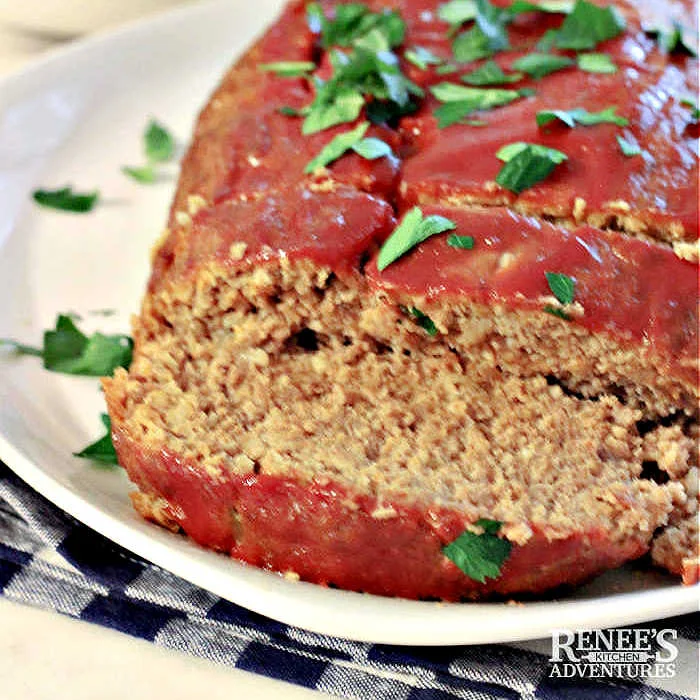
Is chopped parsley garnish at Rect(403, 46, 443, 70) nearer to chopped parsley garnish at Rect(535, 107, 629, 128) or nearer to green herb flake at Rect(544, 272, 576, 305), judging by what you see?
chopped parsley garnish at Rect(535, 107, 629, 128)

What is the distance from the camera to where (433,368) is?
11.8 feet

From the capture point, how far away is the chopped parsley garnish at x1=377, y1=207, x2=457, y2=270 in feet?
11.6

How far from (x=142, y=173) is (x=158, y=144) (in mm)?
283

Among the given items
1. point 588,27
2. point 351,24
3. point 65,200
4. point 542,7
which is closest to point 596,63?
point 588,27

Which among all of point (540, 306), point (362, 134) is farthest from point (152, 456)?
point (362, 134)

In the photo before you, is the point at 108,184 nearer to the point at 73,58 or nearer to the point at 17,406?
the point at 73,58

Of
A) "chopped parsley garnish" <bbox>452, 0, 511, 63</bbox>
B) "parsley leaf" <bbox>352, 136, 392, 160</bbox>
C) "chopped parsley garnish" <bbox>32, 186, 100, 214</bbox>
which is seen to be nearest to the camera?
"parsley leaf" <bbox>352, 136, 392, 160</bbox>

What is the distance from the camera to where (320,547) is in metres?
3.18

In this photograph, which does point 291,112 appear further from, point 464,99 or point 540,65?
point 540,65

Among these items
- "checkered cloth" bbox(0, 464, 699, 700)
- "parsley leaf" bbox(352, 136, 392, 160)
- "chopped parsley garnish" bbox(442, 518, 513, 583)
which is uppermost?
"parsley leaf" bbox(352, 136, 392, 160)

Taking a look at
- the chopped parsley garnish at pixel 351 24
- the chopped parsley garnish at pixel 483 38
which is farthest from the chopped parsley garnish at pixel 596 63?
the chopped parsley garnish at pixel 351 24

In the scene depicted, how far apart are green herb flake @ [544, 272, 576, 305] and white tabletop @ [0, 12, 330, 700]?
1399mm

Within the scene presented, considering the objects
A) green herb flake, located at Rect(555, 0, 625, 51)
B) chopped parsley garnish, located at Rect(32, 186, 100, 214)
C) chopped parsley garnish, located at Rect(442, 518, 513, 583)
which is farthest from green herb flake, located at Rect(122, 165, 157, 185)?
chopped parsley garnish, located at Rect(442, 518, 513, 583)

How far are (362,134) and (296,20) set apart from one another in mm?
1296
